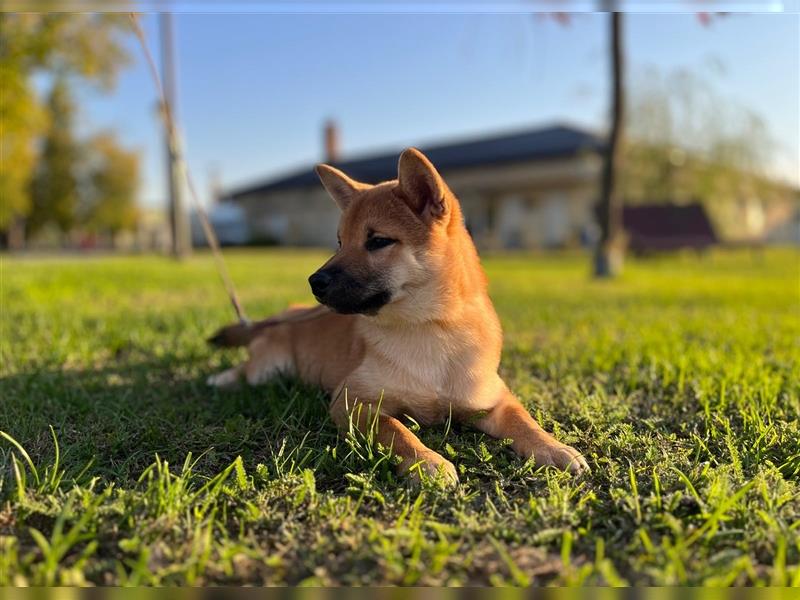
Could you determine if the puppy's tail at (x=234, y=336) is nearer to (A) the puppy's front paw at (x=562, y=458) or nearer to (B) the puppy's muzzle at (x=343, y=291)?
(B) the puppy's muzzle at (x=343, y=291)

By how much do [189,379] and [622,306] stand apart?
5052 millimetres

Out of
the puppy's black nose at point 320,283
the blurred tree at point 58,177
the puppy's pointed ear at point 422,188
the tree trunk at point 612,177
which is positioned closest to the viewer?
the puppy's black nose at point 320,283

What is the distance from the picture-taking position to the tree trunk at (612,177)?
10328mm

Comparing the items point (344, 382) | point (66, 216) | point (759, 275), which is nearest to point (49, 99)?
point (66, 216)

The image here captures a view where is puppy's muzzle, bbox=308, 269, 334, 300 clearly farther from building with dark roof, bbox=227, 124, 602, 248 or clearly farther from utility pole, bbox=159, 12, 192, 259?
building with dark roof, bbox=227, 124, 602, 248

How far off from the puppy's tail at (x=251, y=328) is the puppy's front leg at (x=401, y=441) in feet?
3.45

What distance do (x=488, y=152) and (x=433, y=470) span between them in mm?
30264

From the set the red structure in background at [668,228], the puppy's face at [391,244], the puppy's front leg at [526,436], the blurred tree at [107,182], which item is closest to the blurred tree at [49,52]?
the puppy's face at [391,244]

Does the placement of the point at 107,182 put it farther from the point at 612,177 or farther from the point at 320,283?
the point at 320,283

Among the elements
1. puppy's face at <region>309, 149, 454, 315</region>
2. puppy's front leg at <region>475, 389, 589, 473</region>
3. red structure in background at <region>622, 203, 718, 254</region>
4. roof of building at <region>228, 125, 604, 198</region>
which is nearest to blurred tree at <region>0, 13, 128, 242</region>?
puppy's face at <region>309, 149, 454, 315</region>

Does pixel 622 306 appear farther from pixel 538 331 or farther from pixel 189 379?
pixel 189 379

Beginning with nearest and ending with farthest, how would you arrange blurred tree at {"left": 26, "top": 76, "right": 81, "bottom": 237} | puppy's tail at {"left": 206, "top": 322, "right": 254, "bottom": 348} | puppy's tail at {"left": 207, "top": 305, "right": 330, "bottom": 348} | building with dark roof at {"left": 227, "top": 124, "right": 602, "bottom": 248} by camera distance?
puppy's tail at {"left": 207, "top": 305, "right": 330, "bottom": 348}
puppy's tail at {"left": 206, "top": 322, "right": 254, "bottom": 348}
building with dark roof at {"left": 227, "top": 124, "right": 602, "bottom": 248}
blurred tree at {"left": 26, "top": 76, "right": 81, "bottom": 237}

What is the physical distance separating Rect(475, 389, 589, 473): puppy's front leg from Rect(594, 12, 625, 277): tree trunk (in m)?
9.19

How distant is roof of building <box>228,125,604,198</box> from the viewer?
2559 cm
